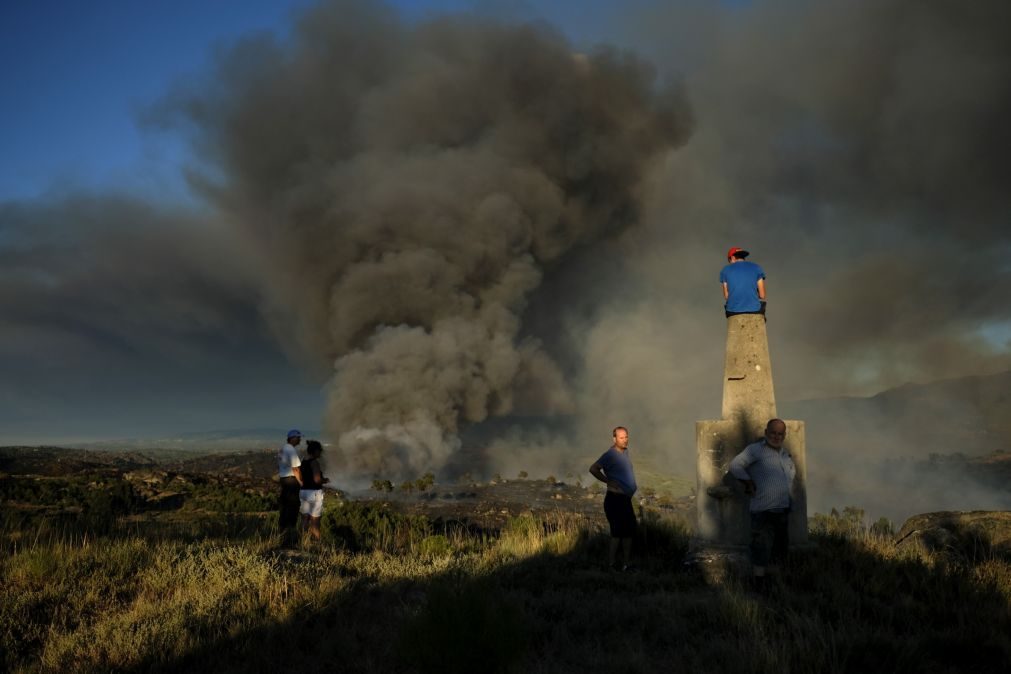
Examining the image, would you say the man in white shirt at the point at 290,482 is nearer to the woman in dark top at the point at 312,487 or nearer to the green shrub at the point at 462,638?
the woman in dark top at the point at 312,487

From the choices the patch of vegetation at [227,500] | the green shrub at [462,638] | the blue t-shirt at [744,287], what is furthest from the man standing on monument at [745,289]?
the patch of vegetation at [227,500]

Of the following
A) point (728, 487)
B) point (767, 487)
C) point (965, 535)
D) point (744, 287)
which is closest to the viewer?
point (767, 487)

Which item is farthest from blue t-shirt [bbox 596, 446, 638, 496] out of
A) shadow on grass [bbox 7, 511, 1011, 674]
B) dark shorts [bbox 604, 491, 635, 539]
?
shadow on grass [bbox 7, 511, 1011, 674]

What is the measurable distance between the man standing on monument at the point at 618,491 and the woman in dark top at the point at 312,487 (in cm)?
393

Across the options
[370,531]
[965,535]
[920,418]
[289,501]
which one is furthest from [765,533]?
[920,418]

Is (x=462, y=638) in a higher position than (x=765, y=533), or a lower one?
lower

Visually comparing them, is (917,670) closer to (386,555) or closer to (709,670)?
(709,670)

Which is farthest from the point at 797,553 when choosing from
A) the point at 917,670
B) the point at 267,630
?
the point at 267,630

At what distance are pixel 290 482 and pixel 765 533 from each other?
6313 mm

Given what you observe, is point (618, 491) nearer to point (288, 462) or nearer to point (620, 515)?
point (620, 515)

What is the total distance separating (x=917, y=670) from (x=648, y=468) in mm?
40418

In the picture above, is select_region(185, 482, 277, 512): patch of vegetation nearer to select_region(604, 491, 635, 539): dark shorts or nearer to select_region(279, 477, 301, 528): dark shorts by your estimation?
select_region(279, 477, 301, 528): dark shorts

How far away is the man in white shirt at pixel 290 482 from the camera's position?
884cm

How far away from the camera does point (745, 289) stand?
723 cm
